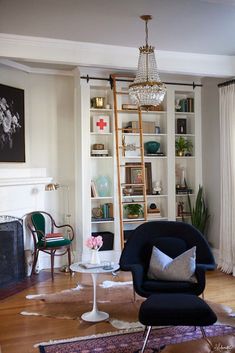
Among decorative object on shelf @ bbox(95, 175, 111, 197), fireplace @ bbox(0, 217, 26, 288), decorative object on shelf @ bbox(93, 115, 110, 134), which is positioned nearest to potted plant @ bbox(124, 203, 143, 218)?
decorative object on shelf @ bbox(95, 175, 111, 197)

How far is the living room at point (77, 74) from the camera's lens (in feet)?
12.5

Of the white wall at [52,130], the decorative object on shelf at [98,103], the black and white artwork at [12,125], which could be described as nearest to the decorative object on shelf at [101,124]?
the decorative object on shelf at [98,103]

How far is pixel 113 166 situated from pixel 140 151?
537 millimetres

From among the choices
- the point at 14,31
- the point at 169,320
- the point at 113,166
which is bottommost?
the point at 169,320

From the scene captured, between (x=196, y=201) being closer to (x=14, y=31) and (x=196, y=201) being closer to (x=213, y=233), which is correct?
(x=213, y=233)

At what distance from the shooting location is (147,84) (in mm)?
3977

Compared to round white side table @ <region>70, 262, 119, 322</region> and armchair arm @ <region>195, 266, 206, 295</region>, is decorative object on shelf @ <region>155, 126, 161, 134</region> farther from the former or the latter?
armchair arm @ <region>195, 266, 206, 295</region>

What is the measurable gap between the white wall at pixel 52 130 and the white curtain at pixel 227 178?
2.24 metres

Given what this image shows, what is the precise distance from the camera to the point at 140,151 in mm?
6191

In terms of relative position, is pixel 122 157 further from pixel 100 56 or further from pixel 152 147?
pixel 100 56

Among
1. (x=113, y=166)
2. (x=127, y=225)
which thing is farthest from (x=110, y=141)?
(x=127, y=225)

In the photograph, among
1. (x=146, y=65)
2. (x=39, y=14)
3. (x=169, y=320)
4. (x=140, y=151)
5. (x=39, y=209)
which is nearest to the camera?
(x=169, y=320)

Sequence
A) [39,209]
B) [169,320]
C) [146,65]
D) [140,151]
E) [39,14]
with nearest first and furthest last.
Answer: [169,320], [39,14], [146,65], [39,209], [140,151]

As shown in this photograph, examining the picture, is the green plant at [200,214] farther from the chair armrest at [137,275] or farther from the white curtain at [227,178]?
the chair armrest at [137,275]
